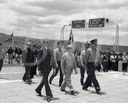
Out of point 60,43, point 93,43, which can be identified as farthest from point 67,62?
point 60,43

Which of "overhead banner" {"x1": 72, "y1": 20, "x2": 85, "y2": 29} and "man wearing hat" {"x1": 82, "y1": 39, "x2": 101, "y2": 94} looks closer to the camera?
"man wearing hat" {"x1": 82, "y1": 39, "x2": 101, "y2": 94}

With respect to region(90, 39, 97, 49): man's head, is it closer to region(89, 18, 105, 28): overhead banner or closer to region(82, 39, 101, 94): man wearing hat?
region(82, 39, 101, 94): man wearing hat

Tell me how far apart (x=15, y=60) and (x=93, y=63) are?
54.2 feet

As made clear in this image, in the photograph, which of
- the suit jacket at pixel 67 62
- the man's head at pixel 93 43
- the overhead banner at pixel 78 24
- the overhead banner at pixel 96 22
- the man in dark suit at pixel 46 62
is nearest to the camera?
the man in dark suit at pixel 46 62

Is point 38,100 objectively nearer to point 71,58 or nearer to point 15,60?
point 71,58

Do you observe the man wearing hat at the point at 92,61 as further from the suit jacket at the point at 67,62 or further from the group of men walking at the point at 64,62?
the suit jacket at the point at 67,62

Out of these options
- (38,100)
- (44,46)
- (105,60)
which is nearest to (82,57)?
(44,46)

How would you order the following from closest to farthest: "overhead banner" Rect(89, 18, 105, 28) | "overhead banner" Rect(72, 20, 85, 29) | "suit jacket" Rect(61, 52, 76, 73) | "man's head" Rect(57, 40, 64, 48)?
"suit jacket" Rect(61, 52, 76, 73) → "man's head" Rect(57, 40, 64, 48) → "overhead banner" Rect(89, 18, 105, 28) → "overhead banner" Rect(72, 20, 85, 29)

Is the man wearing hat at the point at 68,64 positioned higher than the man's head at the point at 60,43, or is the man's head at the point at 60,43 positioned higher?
the man's head at the point at 60,43

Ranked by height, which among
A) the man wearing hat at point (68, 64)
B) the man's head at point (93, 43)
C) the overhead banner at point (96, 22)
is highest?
the overhead banner at point (96, 22)

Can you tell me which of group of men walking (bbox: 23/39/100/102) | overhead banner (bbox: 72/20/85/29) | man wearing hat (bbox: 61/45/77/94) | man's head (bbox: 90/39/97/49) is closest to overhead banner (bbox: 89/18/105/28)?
overhead banner (bbox: 72/20/85/29)

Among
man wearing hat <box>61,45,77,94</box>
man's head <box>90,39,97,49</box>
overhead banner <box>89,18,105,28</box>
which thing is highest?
overhead banner <box>89,18,105,28</box>

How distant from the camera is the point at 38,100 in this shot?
21.8 ft

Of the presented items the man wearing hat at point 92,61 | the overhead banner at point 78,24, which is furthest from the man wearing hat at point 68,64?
the overhead banner at point 78,24
